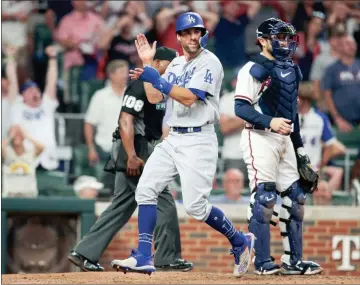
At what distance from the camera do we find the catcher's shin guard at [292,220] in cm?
947

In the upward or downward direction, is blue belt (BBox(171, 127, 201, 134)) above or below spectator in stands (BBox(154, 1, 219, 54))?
below

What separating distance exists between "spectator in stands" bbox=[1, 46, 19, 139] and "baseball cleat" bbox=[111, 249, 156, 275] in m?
5.62

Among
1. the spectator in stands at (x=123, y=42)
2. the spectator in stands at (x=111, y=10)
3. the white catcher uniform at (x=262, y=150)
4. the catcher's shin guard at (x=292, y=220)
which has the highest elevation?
the spectator in stands at (x=111, y=10)

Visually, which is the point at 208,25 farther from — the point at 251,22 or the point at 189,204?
the point at 189,204

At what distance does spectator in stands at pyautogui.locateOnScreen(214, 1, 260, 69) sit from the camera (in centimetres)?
1524

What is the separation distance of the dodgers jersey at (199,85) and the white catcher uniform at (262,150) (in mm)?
388

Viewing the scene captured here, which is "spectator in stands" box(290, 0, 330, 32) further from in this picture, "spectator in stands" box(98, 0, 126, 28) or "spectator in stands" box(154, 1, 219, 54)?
"spectator in stands" box(98, 0, 126, 28)

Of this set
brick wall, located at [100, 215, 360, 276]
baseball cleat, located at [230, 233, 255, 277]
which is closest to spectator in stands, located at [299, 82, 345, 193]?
brick wall, located at [100, 215, 360, 276]

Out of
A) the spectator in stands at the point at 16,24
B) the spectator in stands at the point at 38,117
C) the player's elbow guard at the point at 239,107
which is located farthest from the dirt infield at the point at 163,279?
the spectator in stands at the point at 16,24

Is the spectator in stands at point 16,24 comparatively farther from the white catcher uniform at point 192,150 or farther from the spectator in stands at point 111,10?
the white catcher uniform at point 192,150

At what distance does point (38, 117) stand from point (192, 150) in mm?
5648

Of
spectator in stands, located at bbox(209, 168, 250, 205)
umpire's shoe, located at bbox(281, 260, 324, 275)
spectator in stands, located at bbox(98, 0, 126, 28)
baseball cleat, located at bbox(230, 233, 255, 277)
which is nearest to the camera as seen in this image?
baseball cleat, located at bbox(230, 233, 255, 277)

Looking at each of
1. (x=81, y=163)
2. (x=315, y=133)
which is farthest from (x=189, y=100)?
(x=81, y=163)

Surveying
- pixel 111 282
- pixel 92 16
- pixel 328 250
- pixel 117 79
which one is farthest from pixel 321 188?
pixel 111 282
